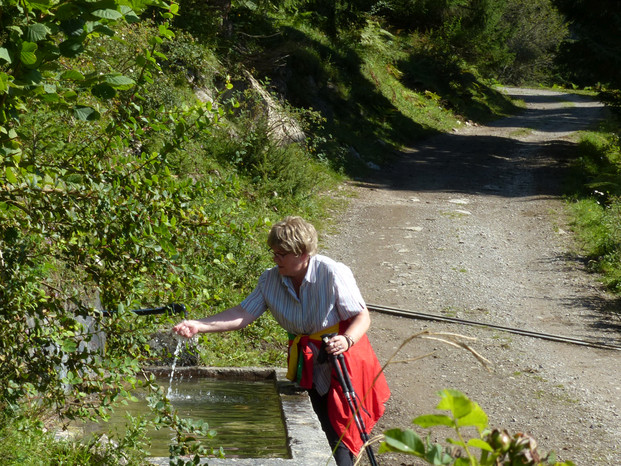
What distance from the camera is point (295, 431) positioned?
166 inches

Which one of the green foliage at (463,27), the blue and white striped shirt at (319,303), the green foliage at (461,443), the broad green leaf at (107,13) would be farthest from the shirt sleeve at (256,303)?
the green foliage at (463,27)

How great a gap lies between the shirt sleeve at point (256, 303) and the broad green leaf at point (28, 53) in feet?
7.32

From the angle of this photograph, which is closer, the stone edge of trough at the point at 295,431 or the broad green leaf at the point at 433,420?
the broad green leaf at the point at 433,420

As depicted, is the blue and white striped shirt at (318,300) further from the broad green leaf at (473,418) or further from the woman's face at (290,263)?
the broad green leaf at (473,418)

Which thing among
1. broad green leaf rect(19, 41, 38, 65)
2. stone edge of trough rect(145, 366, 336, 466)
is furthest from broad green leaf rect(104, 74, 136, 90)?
stone edge of trough rect(145, 366, 336, 466)

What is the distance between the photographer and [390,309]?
8.77 m

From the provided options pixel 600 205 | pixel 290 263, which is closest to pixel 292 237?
pixel 290 263

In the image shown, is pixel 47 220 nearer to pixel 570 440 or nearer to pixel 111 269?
pixel 111 269

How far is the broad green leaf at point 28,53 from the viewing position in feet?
7.25

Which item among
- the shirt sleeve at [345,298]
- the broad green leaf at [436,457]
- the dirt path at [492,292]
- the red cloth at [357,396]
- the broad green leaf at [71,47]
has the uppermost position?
the broad green leaf at [71,47]

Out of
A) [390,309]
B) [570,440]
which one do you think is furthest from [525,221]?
[570,440]

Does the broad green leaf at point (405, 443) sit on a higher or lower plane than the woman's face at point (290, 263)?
higher

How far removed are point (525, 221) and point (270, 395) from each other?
9.42m

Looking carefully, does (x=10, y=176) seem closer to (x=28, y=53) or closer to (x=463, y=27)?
(x=28, y=53)
